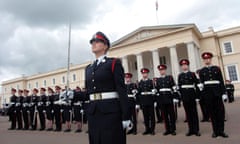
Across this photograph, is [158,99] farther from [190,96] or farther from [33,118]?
[33,118]

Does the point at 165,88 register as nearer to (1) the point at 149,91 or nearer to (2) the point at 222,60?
(1) the point at 149,91

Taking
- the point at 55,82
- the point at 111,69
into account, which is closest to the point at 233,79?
the point at 111,69

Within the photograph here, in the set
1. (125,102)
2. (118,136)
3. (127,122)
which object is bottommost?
(118,136)

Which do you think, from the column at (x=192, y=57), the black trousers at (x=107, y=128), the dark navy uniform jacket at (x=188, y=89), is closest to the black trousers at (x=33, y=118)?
the dark navy uniform jacket at (x=188, y=89)

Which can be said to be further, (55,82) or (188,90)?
(55,82)

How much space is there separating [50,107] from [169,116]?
5532 mm

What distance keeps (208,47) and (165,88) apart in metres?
30.0

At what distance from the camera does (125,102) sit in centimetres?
292

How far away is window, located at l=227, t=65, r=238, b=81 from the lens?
3234 centimetres

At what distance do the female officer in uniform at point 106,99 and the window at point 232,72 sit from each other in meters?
33.2

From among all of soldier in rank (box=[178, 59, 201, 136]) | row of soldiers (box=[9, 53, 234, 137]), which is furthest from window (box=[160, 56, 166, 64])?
soldier in rank (box=[178, 59, 201, 136])

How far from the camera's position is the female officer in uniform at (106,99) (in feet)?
9.62

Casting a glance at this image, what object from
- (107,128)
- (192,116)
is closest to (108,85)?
(107,128)

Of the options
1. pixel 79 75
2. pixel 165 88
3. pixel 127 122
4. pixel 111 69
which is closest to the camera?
pixel 127 122
